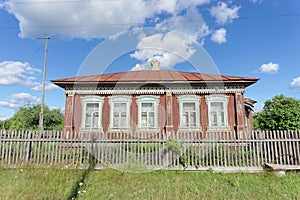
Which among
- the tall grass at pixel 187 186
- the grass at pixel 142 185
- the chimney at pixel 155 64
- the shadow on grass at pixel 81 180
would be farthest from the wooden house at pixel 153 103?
the tall grass at pixel 187 186

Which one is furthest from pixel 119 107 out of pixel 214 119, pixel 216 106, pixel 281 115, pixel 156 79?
pixel 281 115

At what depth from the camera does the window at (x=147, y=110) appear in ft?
41.0

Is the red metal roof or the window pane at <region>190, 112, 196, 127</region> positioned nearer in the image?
the red metal roof

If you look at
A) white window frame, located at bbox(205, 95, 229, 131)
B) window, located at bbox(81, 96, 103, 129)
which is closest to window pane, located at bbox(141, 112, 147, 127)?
window, located at bbox(81, 96, 103, 129)

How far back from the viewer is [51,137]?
24.4ft

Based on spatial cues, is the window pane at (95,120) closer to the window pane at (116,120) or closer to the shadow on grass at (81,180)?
the window pane at (116,120)

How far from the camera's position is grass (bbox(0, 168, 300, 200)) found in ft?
14.7

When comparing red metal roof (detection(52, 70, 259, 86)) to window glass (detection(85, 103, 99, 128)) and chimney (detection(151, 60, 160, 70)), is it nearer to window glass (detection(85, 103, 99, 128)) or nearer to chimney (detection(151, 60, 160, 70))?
window glass (detection(85, 103, 99, 128))

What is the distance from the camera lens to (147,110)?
1266 centimetres

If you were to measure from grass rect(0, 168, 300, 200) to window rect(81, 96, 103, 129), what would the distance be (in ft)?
19.8

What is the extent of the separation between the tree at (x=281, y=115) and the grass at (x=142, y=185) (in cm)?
669

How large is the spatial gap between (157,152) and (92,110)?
705 cm

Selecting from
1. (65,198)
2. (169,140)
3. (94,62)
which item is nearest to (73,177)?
(65,198)

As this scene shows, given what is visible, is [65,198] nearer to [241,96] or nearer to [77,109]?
[77,109]
